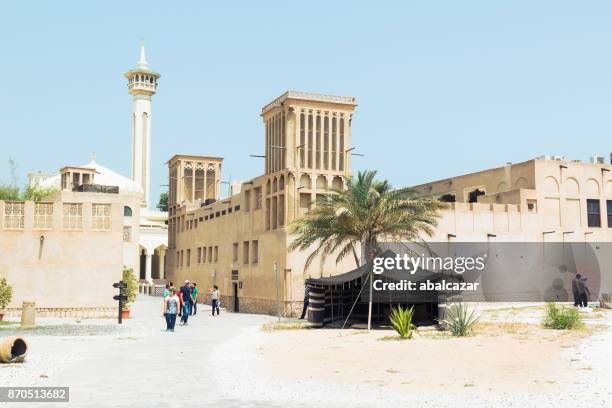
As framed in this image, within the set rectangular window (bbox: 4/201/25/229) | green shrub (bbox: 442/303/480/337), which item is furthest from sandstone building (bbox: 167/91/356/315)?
rectangular window (bbox: 4/201/25/229)

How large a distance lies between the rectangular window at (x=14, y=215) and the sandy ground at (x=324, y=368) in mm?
10330

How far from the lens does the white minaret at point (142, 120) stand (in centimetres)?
8669

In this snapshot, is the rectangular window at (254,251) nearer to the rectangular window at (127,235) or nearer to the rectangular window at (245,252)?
the rectangular window at (245,252)

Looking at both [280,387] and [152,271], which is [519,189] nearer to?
[280,387]

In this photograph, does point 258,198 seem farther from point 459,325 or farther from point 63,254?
point 459,325

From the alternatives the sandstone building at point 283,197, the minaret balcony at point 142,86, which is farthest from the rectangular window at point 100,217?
the minaret balcony at point 142,86

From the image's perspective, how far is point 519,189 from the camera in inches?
1688

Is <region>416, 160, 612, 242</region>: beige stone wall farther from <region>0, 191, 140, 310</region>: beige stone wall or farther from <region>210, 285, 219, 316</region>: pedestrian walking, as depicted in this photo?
<region>0, 191, 140, 310</region>: beige stone wall

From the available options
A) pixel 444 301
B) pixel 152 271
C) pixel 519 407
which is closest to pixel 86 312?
pixel 444 301

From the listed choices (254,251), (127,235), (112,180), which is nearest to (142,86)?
(112,180)

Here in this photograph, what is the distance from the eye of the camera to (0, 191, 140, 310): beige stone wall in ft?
111

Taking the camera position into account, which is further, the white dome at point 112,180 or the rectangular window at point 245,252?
the white dome at point 112,180

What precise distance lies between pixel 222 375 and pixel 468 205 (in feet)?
96.0

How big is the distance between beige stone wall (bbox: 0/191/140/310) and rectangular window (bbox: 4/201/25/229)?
11cm
